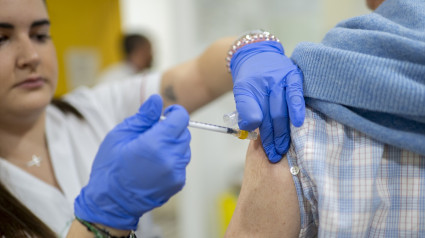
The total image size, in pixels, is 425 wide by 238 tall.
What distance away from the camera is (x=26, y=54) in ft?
3.07

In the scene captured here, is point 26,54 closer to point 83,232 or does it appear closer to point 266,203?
point 83,232

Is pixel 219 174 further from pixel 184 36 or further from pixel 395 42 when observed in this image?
pixel 395 42

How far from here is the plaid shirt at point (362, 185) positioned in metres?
0.60

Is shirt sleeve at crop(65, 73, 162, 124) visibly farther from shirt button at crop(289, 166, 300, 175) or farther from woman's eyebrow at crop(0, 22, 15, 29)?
shirt button at crop(289, 166, 300, 175)

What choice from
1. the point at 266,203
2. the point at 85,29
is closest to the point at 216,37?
the point at 266,203

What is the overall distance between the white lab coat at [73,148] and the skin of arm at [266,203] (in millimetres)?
270

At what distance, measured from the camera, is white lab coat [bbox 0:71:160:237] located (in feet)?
3.16

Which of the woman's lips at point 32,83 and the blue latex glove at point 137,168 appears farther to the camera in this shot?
the woman's lips at point 32,83

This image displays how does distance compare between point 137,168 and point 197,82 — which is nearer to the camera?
point 137,168

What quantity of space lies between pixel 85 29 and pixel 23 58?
2610 millimetres

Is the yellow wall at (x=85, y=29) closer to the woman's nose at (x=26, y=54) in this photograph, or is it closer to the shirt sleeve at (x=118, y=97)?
the shirt sleeve at (x=118, y=97)

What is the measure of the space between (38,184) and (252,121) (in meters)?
0.67

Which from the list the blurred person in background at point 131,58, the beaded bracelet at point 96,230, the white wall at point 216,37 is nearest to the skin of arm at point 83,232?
the beaded bracelet at point 96,230

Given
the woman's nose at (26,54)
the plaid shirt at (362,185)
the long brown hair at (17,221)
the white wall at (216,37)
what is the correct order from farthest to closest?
the white wall at (216,37), the woman's nose at (26,54), the long brown hair at (17,221), the plaid shirt at (362,185)
